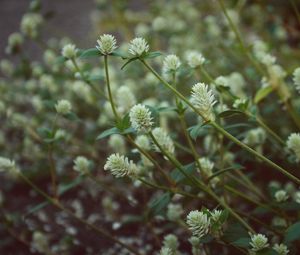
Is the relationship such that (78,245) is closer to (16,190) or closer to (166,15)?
(16,190)

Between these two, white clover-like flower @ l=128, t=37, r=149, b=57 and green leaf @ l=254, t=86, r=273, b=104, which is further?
green leaf @ l=254, t=86, r=273, b=104

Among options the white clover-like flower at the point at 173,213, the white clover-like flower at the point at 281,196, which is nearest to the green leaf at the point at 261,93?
the white clover-like flower at the point at 281,196

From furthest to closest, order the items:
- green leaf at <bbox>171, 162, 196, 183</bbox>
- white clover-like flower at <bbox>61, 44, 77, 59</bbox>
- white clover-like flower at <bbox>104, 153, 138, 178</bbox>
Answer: white clover-like flower at <bbox>61, 44, 77, 59</bbox>, green leaf at <bbox>171, 162, 196, 183</bbox>, white clover-like flower at <bbox>104, 153, 138, 178</bbox>

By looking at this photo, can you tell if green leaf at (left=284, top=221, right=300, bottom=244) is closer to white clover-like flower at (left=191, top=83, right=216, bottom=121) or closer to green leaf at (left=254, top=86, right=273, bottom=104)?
white clover-like flower at (left=191, top=83, right=216, bottom=121)

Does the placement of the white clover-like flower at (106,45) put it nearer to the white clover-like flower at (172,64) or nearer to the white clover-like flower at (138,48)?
the white clover-like flower at (138,48)

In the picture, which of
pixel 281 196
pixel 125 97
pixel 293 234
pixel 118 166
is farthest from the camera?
pixel 125 97

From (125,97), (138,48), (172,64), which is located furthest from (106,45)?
(125,97)

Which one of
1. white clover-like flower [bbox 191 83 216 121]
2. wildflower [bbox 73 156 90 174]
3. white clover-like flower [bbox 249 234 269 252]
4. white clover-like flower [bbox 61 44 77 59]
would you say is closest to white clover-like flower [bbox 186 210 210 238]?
white clover-like flower [bbox 249 234 269 252]

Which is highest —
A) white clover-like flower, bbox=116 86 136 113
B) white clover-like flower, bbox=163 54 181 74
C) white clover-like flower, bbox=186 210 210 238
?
white clover-like flower, bbox=116 86 136 113

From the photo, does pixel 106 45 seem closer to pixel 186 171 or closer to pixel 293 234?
pixel 186 171

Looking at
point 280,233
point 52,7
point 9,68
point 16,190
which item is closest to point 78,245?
point 16,190
